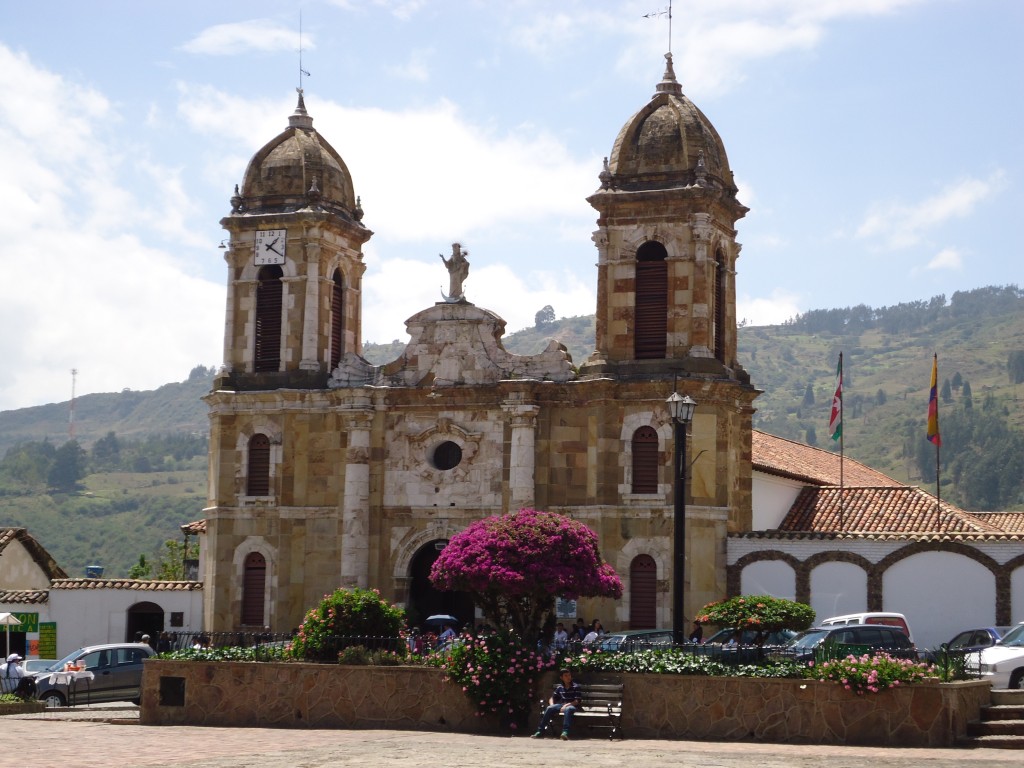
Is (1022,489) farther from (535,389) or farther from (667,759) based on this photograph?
(667,759)

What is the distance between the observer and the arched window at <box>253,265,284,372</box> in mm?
45719

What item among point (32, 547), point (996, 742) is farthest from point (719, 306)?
point (32, 547)

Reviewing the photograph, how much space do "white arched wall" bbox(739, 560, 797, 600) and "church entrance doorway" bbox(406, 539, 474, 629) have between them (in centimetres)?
750

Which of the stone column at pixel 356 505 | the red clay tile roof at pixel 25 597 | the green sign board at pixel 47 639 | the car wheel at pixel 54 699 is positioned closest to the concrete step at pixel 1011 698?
the stone column at pixel 356 505

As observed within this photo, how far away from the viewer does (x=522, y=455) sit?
4175cm

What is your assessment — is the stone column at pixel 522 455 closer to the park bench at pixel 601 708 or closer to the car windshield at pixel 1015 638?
the park bench at pixel 601 708

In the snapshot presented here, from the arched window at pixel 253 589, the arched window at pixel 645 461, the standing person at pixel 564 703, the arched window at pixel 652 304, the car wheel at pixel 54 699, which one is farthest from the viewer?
the arched window at pixel 253 589

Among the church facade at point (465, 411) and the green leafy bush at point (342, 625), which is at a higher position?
A: the church facade at point (465, 411)

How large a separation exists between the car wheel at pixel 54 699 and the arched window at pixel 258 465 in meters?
10.6

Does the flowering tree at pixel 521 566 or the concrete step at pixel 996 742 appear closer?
the concrete step at pixel 996 742

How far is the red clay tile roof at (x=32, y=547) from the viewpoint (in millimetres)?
50062

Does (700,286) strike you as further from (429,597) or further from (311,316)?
(429,597)

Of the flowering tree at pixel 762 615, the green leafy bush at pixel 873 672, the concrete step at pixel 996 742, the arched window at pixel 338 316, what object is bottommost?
the concrete step at pixel 996 742

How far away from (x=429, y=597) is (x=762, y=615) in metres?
12.2
